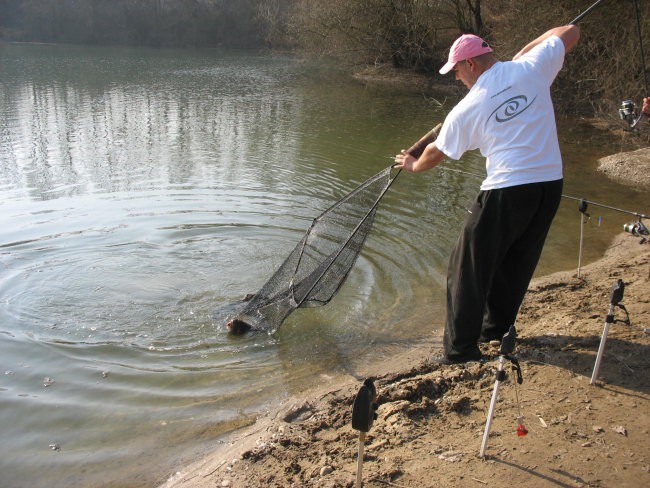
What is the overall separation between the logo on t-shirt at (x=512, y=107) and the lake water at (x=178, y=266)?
2441mm

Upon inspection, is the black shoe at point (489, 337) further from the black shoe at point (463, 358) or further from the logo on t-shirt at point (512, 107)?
the logo on t-shirt at point (512, 107)

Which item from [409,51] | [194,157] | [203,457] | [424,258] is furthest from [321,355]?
[409,51]

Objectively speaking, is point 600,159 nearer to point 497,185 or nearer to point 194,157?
point 194,157

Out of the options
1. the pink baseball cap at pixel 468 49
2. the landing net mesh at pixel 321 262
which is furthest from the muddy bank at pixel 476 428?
the pink baseball cap at pixel 468 49

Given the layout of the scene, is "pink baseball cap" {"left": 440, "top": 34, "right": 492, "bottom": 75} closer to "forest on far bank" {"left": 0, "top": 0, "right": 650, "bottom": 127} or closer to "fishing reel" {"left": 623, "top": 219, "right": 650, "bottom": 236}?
"fishing reel" {"left": 623, "top": 219, "right": 650, "bottom": 236}

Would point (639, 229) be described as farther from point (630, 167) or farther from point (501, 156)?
point (630, 167)

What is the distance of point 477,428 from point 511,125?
1.80m

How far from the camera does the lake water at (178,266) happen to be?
440cm

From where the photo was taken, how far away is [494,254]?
3.89m

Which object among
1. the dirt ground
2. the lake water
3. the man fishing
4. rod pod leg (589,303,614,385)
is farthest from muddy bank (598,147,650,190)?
rod pod leg (589,303,614,385)

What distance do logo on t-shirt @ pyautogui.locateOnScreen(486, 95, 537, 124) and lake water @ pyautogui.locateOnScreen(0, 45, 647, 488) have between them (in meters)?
2.44

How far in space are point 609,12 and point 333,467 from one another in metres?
15.4

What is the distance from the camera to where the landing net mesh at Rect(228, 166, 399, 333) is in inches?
211

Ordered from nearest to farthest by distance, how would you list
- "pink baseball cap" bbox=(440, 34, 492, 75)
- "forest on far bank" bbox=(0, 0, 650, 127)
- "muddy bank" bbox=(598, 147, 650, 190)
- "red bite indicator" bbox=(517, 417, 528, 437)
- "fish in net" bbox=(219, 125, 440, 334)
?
"red bite indicator" bbox=(517, 417, 528, 437) → "pink baseball cap" bbox=(440, 34, 492, 75) → "fish in net" bbox=(219, 125, 440, 334) → "muddy bank" bbox=(598, 147, 650, 190) → "forest on far bank" bbox=(0, 0, 650, 127)
